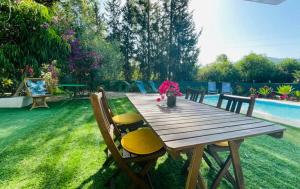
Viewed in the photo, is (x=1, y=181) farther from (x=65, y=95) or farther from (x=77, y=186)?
(x=65, y=95)

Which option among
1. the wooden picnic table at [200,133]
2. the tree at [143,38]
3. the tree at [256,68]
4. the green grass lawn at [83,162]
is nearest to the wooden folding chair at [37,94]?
the green grass lawn at [83,162]

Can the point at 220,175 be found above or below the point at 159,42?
below

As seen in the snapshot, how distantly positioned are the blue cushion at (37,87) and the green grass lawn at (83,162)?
2.72 m

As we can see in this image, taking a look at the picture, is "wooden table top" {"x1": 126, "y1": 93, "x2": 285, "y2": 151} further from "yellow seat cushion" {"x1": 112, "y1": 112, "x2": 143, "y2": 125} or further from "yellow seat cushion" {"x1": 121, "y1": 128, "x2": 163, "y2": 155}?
"yellow seat cushion" {"x1": 112, "y1": 112, "x2": 143, "y2": 125}

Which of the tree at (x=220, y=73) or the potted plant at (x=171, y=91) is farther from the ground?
the tree at (x=220, y=73)

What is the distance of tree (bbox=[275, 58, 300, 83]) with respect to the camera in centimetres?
1276

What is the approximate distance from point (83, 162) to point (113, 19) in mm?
14597

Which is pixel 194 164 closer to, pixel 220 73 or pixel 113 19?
pixel 220 73

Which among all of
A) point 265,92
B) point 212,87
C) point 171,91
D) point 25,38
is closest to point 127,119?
point 171,91

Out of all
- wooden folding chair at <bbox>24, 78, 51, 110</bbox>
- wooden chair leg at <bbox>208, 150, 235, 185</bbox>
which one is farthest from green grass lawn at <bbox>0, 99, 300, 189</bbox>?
wooden folding chair at <bbox>24, 78, 51, 110</bbox>

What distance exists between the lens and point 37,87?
244 inches

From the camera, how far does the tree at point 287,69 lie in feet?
41.9

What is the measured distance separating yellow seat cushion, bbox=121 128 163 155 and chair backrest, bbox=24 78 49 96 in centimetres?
556

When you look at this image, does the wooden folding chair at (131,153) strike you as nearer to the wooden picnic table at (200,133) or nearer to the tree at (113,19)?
the wooden picnic table at (200,133)
